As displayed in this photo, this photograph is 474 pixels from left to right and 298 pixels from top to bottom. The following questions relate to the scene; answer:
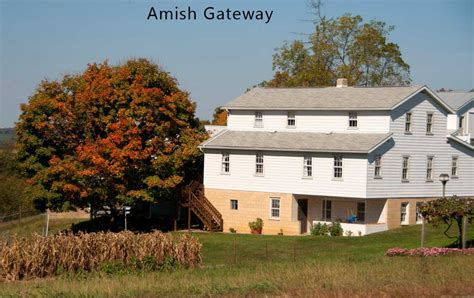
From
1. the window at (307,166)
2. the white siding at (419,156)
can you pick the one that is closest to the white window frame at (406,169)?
the white siding at (419,156)

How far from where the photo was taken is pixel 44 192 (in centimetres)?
5597

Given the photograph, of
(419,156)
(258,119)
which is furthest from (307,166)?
(419,156)

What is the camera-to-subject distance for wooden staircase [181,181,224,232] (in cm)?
5753

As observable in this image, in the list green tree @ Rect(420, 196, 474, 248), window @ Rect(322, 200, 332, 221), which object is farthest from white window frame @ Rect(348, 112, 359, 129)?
green tree @ Rect(420, 196, 474, 248)

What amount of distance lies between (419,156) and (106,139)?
19384 millimetres

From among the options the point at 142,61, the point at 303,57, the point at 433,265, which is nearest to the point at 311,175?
the point at 142,61

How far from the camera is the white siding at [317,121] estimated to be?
54250 mm

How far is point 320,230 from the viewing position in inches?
2104

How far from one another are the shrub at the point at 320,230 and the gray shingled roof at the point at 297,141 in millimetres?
4501

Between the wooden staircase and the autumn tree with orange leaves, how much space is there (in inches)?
37.3

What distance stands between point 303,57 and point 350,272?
5827 cm

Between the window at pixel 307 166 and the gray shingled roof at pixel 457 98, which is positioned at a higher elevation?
the gray shingled roof at pixel 457 98

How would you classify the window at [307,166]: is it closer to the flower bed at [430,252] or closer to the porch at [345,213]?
the porch at [345,213]

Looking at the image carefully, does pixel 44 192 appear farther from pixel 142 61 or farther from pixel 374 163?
pixel 374 163
